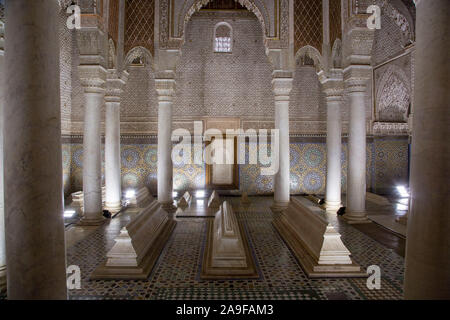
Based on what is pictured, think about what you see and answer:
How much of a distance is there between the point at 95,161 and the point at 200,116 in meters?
4.63

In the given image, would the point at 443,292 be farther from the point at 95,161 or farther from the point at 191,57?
the point at 191,57

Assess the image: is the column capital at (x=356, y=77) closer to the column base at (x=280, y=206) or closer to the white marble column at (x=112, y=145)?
the column base at (x=280, y=206)

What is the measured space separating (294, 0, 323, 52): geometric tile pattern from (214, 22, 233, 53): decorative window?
329cm

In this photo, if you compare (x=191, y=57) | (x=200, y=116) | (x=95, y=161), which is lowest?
(x=95, y=161)

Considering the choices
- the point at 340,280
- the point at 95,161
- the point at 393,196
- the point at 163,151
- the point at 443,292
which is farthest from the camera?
the point at 393,196

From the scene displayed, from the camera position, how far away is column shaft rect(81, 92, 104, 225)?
5996 millimetres

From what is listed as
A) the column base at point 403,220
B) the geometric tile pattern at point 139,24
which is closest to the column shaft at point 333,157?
the column base at point 403,220

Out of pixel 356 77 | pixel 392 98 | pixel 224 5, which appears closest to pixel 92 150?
pixel 356 77

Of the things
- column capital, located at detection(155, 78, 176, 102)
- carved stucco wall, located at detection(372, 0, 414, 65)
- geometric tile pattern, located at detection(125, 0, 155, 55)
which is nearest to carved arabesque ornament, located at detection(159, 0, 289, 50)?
geometric tile pattern, located at detection(125, 0, 155, 55)

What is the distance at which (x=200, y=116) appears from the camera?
10.0 m

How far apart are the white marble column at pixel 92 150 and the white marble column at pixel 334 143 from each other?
5.30m

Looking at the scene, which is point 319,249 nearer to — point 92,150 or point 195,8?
point 92,150

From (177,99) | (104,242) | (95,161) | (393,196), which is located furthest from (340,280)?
(177,99)

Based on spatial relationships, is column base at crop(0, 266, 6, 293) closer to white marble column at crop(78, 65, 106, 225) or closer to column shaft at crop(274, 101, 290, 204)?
white marble column at crop(78, 65, 106, 225)
